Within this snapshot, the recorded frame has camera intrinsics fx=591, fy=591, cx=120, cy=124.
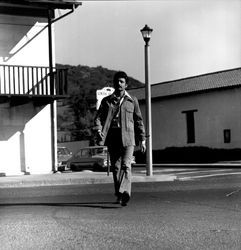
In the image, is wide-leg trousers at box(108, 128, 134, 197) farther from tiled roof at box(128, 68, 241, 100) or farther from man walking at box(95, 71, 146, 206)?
tiled roof at box(128, 68, 241, 100)

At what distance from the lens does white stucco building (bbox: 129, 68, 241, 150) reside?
123 ft

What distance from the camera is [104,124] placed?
27.7 feet

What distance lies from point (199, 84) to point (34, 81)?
2314cm

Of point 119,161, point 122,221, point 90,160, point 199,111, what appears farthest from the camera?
point 199,111

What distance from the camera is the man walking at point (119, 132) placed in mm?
8328

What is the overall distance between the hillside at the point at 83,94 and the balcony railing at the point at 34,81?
37493mm

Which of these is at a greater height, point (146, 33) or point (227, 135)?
point (146, 33)

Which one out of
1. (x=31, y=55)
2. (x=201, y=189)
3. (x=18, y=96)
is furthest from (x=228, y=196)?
(x=31, y=55)

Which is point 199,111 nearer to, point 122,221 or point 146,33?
point 146,33

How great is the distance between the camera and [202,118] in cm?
3991

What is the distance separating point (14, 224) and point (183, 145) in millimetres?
35258

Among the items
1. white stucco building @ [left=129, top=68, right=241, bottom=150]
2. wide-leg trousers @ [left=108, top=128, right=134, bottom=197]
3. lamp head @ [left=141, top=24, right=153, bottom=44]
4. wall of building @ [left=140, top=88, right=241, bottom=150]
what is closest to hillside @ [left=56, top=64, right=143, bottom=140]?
white stucco building @ [left=129, top=68, right=241, bottom=150]

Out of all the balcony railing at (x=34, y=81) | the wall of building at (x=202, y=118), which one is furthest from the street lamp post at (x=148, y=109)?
the wall of building at (x=202, y=118)

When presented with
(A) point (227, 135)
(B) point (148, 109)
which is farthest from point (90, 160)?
(A) point (227, 135)
